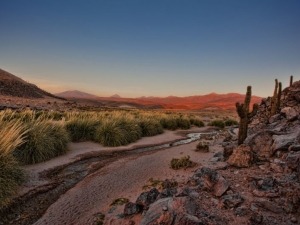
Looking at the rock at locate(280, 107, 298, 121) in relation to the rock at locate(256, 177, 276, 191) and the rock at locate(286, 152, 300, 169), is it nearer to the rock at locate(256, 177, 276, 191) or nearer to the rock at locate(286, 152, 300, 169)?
the rock at locate(286, 152, 300, 169)

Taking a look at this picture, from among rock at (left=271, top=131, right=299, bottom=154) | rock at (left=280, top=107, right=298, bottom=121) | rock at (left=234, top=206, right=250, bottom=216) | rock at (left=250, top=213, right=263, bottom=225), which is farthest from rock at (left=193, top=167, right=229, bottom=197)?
rock at (left=280, top=107, right=298, bottom=121)

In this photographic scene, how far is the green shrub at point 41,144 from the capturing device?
1030 centimetres

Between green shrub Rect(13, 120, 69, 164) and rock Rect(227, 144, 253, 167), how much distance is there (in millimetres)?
6911

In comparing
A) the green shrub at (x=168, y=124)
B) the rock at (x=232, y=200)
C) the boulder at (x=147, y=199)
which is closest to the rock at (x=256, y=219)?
the rock at (x=232, y=200)

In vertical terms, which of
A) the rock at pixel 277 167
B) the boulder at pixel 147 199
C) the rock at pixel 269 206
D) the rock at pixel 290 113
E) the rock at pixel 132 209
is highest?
the rock at pixel 290 113

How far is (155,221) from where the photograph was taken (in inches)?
191

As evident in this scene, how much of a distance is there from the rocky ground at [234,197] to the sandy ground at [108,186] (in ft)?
2.16

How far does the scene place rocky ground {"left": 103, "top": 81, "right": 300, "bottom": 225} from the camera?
514 centimetres

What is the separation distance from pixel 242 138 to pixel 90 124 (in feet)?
28.5

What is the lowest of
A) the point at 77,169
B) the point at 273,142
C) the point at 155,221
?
the point at 77,169

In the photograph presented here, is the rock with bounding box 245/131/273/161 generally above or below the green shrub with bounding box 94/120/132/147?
above

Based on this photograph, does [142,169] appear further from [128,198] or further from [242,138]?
[242,138]

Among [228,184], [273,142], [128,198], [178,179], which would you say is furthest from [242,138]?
[128,198]

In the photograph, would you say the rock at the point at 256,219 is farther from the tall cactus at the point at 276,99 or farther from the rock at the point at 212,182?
the tall cactus at the point at 276,99
